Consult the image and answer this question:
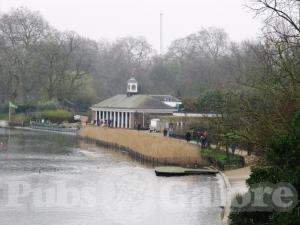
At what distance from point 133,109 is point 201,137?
23127 millimetres

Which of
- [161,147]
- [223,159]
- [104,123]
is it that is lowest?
[223,159]

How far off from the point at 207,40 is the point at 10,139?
6276cm

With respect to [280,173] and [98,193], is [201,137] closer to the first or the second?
[98,193]

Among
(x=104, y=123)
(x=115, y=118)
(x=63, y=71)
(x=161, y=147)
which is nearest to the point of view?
(x=161, y=147)

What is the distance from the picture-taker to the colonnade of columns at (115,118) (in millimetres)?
64062

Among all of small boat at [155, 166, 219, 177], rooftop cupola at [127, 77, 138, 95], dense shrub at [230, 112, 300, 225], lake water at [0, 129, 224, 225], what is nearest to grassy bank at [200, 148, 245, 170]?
small boat at [155, 166, 219, 177]

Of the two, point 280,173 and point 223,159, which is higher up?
point 280,173

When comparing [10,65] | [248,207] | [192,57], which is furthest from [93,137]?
[192,57]

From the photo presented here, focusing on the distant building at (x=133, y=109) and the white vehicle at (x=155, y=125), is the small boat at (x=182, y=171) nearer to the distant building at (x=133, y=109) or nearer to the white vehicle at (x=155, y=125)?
the white vehicle at (x=155, y=125)

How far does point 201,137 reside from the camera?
40.4 m

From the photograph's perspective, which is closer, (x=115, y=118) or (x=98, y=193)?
(x=98, y=193)

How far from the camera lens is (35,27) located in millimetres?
79188

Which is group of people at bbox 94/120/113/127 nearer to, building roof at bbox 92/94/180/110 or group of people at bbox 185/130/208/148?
building roof at bbox 92/94/180/110

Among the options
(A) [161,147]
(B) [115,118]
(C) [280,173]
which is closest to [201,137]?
(A) [161,147]
